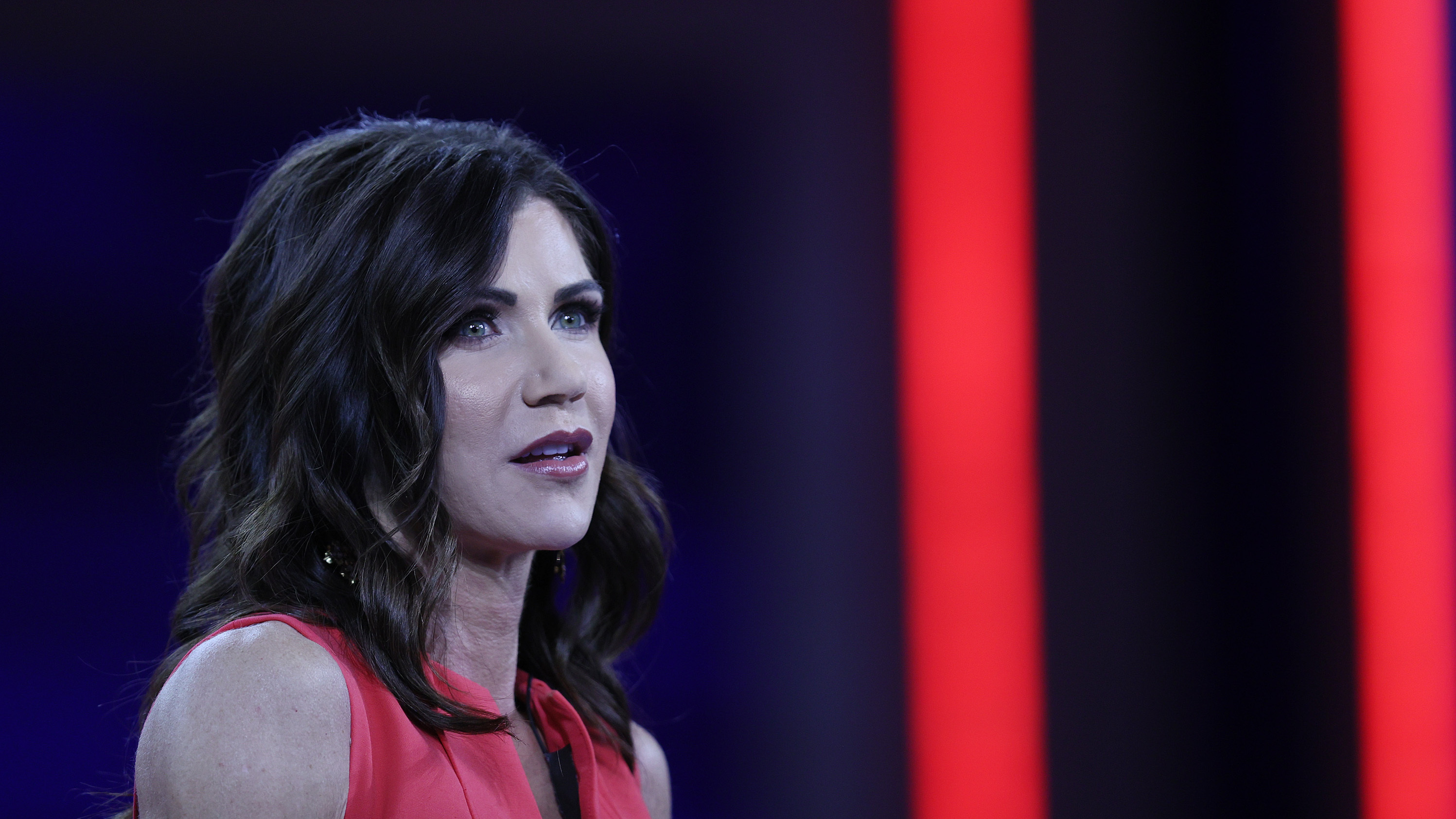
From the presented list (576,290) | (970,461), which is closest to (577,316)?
(576,290)

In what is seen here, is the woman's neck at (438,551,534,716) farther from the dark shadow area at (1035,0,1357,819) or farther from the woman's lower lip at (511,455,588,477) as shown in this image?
the dark shadow area at (1035,0,1357,819)

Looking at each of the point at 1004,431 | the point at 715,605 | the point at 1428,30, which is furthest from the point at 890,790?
the point at 1428,30

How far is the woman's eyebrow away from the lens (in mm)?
1312

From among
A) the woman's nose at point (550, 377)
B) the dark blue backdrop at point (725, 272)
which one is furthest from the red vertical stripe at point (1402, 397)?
the woman's nose at point (550, 377)

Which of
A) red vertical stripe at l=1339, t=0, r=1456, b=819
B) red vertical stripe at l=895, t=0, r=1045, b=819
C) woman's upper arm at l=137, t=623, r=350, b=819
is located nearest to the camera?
woman's upper arm at l=137, t=623, r=350, b=819

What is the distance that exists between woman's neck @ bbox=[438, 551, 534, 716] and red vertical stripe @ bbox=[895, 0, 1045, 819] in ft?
3.11

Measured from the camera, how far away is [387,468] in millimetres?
1229

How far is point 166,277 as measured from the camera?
193cm

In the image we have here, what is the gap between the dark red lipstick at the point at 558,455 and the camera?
1.25 meters

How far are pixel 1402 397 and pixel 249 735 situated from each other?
1494mm

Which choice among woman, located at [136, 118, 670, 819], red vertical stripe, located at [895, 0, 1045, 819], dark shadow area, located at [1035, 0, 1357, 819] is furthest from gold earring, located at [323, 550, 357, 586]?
dark shadow area, located at [1035, 0, 1357, 819]

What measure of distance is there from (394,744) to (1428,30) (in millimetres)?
1536

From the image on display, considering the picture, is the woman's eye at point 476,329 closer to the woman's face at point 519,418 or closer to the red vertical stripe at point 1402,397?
the woman's face at point 519,418

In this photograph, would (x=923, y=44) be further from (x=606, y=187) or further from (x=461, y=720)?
(x=461, y=720)
